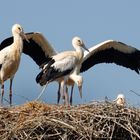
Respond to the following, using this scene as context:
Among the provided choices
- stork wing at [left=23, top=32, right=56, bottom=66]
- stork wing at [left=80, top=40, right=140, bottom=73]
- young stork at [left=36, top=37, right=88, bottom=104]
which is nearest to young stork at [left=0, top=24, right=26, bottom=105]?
young stork at [left=36, top=37, right=88, bottom=104]

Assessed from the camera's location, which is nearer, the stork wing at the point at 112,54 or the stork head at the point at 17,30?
the stork head at the point at 17,30

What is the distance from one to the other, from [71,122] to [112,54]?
6804 millimetres

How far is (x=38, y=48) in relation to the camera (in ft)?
55.8

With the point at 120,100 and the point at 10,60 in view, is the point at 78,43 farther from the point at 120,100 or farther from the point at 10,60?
the point at 120,100

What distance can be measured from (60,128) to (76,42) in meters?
5.34

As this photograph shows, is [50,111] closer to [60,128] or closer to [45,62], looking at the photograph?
[60,128]

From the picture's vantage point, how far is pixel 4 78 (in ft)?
48.6

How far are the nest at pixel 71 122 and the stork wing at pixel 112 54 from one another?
5.83 meters

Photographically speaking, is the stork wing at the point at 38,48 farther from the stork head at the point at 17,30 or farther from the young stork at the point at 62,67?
the stork head at the point at 17,30

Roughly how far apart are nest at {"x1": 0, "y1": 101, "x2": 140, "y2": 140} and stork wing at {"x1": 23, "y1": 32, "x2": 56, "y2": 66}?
5007 mm

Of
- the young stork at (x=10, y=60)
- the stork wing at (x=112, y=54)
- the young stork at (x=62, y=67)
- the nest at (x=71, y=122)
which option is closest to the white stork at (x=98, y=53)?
the stork wing at (x=112, y=54)


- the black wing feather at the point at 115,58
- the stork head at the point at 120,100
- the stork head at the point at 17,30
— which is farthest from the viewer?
the black wing feather at the point at 115,58

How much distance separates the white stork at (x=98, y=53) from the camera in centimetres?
1688

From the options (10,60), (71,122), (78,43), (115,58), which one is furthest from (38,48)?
(71,122)
